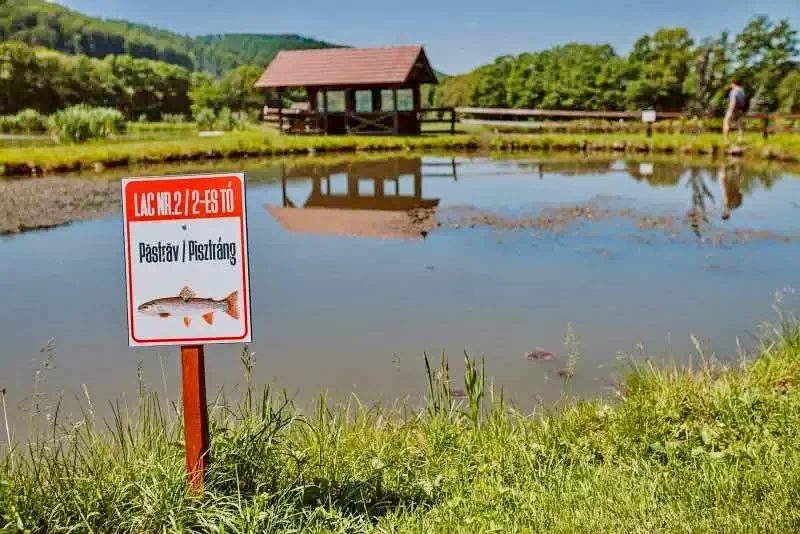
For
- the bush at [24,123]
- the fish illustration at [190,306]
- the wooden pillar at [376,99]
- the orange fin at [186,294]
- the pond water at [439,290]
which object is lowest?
the pond water at [439,290]

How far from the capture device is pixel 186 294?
2400 millimetres

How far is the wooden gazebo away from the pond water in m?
13.4

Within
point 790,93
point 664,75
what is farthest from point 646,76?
point 790,93

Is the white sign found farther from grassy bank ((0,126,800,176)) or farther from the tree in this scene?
the tree

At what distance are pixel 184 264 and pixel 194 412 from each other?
0.47 metres

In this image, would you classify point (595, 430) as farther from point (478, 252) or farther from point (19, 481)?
point (478, 252)

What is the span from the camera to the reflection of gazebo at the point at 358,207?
10133 mm

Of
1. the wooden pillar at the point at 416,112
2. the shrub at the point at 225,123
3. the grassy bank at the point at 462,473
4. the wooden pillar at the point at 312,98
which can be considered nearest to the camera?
the grassy bank at the point at 462,473

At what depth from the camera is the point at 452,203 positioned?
486 inches

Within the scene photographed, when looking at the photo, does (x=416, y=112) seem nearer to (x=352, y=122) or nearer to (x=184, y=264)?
(x=352, y=122)

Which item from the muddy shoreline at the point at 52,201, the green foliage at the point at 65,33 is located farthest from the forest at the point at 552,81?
the green foliage at the point at 65,33

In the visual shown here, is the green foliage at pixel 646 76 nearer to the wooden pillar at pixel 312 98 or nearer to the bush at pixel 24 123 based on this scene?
the wooden pillar at pixel 312 98

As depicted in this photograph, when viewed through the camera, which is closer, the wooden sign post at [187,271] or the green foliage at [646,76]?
the wooden sign post at [187,271]

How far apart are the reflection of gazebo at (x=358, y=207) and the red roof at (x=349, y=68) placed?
358 inches
